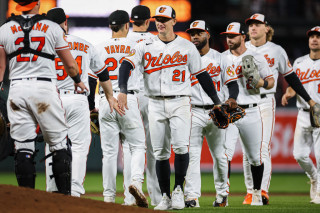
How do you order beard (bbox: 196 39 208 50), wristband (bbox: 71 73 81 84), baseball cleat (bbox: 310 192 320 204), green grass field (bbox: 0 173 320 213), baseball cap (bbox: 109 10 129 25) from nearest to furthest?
wristband (bbox: 71 73 81 84), baseball cap (bbox: 109 10 129 25), beard (bbox: 196 39 208 50), baseball cleat (bbox: 310 192 320 204), green grass field (bbox: 0 173 320 213)

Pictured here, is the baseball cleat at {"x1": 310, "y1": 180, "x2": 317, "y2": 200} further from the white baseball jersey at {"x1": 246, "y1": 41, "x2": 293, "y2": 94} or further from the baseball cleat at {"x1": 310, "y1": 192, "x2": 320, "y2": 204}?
the white baseball jersey at {"x1": 246, "y1": 41, "x2": 293, "y2": 94}

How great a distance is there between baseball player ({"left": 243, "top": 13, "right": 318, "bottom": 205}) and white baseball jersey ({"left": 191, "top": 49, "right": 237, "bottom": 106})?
0.93 m

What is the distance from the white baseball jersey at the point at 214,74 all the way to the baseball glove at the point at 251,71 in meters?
0.21

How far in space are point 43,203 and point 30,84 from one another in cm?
105

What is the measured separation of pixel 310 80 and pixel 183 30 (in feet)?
15.5

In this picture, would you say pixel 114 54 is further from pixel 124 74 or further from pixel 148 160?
pixel 148 160

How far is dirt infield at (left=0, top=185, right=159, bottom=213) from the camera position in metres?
4.53

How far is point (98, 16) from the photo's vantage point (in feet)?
42.7

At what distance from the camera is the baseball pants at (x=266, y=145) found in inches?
317

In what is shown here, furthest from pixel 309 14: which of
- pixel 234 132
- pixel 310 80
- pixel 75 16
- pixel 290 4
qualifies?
pixel 234 132

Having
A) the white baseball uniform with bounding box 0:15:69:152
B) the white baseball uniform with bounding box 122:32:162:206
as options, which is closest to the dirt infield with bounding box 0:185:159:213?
the white baseball uniform with bounding box 0:15:69:152

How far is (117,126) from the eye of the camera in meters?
7.01

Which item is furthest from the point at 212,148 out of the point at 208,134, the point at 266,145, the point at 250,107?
the point at 266,145

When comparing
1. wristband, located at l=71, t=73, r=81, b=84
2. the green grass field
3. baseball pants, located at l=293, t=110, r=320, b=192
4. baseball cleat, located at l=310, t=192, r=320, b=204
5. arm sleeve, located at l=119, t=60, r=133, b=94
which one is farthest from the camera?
the green grass field
